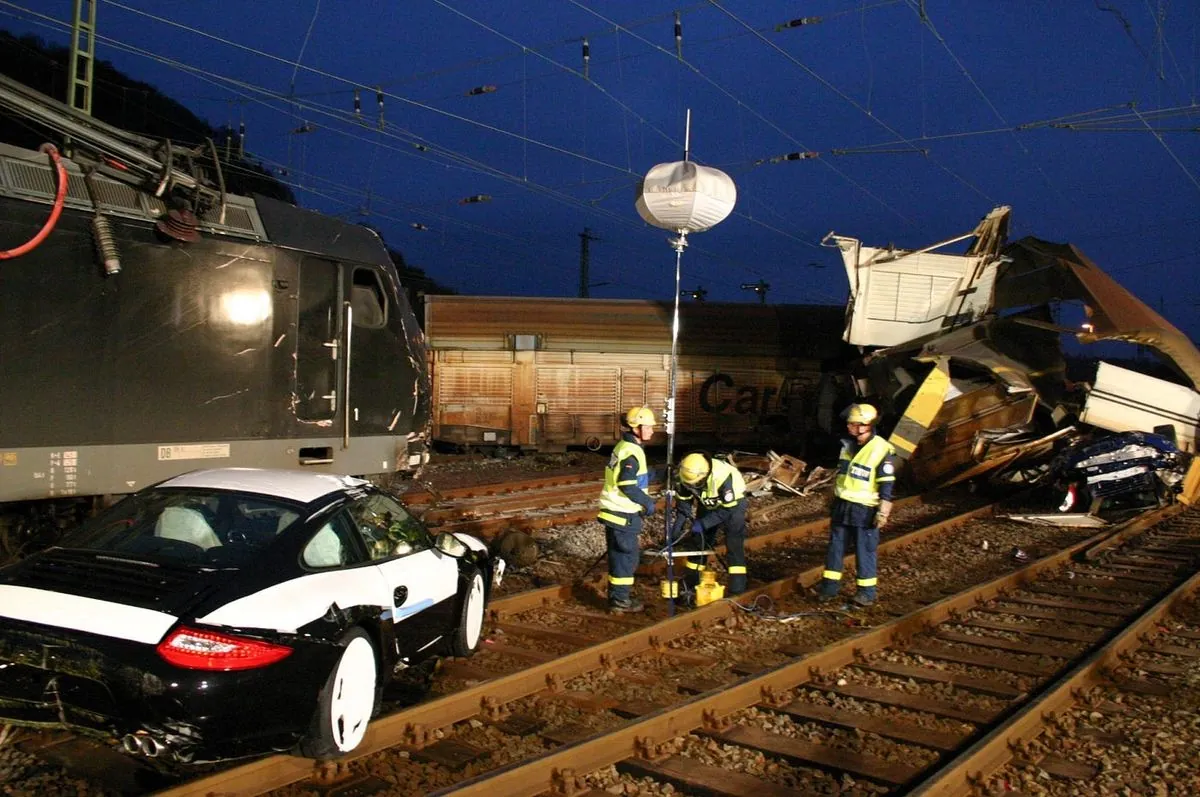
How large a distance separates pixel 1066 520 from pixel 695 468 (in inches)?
312

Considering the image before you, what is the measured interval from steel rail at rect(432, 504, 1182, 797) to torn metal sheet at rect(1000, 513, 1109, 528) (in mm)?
6050

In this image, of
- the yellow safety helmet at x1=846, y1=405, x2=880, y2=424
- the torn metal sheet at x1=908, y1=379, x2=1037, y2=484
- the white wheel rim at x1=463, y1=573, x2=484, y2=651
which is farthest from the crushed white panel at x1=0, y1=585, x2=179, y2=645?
the torn metal sheet at x1=908, y1=379, x2=1037, y2=484

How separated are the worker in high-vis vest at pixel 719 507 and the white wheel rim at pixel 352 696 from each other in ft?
13.4

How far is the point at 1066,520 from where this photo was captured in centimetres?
1376

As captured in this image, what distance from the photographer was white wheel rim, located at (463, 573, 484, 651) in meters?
6.59

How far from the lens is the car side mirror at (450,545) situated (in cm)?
653

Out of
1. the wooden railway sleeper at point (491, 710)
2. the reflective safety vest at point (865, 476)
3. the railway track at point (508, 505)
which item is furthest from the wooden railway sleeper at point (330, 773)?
the railway track at point (508, 505)

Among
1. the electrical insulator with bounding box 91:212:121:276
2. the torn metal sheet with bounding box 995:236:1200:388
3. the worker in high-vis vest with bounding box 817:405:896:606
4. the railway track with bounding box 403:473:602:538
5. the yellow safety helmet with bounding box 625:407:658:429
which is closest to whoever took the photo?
the electrical insulator with bounding box 91:212:121:276

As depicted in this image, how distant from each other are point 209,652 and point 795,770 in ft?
9.55

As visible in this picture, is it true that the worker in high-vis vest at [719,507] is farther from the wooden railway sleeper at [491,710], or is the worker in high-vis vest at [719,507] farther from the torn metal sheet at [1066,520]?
the torn metal sheet at [1066,520]

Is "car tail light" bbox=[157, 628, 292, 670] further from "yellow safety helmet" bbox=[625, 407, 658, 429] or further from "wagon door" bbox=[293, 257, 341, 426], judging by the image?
"wagon door" bbox=[293, 257, 341, 426]

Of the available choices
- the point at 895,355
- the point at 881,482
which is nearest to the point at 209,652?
the point at 881,482

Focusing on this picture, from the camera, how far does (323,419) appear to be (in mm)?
8453

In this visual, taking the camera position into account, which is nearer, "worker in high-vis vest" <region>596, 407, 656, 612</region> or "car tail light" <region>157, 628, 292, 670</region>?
"car tail light" <region>157, 628, 292, 670</region>
